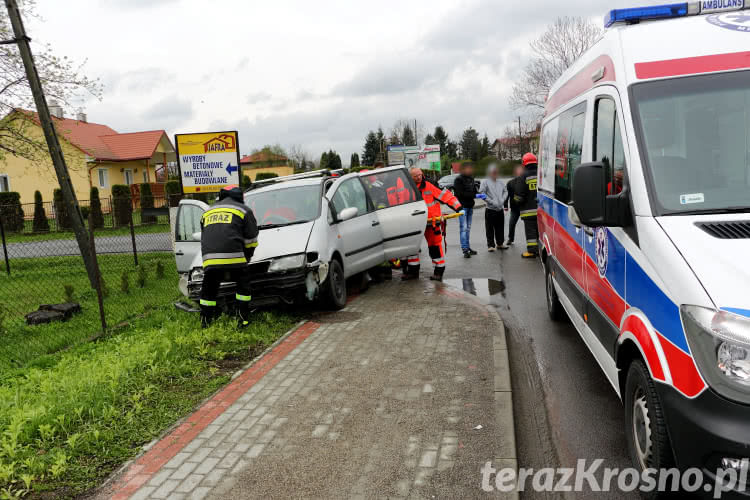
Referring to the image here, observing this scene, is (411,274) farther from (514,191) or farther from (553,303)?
(553,303)

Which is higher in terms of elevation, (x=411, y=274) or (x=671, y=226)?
(x=671, y=226)

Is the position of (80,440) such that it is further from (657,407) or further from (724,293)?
(724,293)

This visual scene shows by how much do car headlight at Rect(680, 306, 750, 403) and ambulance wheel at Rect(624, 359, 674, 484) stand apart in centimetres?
42

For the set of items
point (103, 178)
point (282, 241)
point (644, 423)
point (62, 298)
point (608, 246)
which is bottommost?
point (62, 298)

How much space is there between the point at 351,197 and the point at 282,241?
5.87ft

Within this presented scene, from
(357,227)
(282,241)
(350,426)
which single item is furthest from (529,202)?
(350,426)

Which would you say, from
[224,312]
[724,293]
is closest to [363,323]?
[224,312]

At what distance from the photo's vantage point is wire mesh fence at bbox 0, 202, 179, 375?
8078mm

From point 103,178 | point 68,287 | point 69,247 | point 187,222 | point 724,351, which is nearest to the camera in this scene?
point 724,351

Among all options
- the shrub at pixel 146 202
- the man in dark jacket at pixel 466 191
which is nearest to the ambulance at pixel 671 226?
the man in dark jacket at pixel 466 191

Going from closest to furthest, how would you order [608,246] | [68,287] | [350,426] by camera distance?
[608,246] → [350,426] → [68,287]

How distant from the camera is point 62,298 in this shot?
453 inches

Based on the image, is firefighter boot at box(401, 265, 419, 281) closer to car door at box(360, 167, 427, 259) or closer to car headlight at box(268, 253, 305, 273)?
car door at box(360, 167, 427, 259)

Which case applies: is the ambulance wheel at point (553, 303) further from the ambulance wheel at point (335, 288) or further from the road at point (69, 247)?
the road at point (69, 247)
